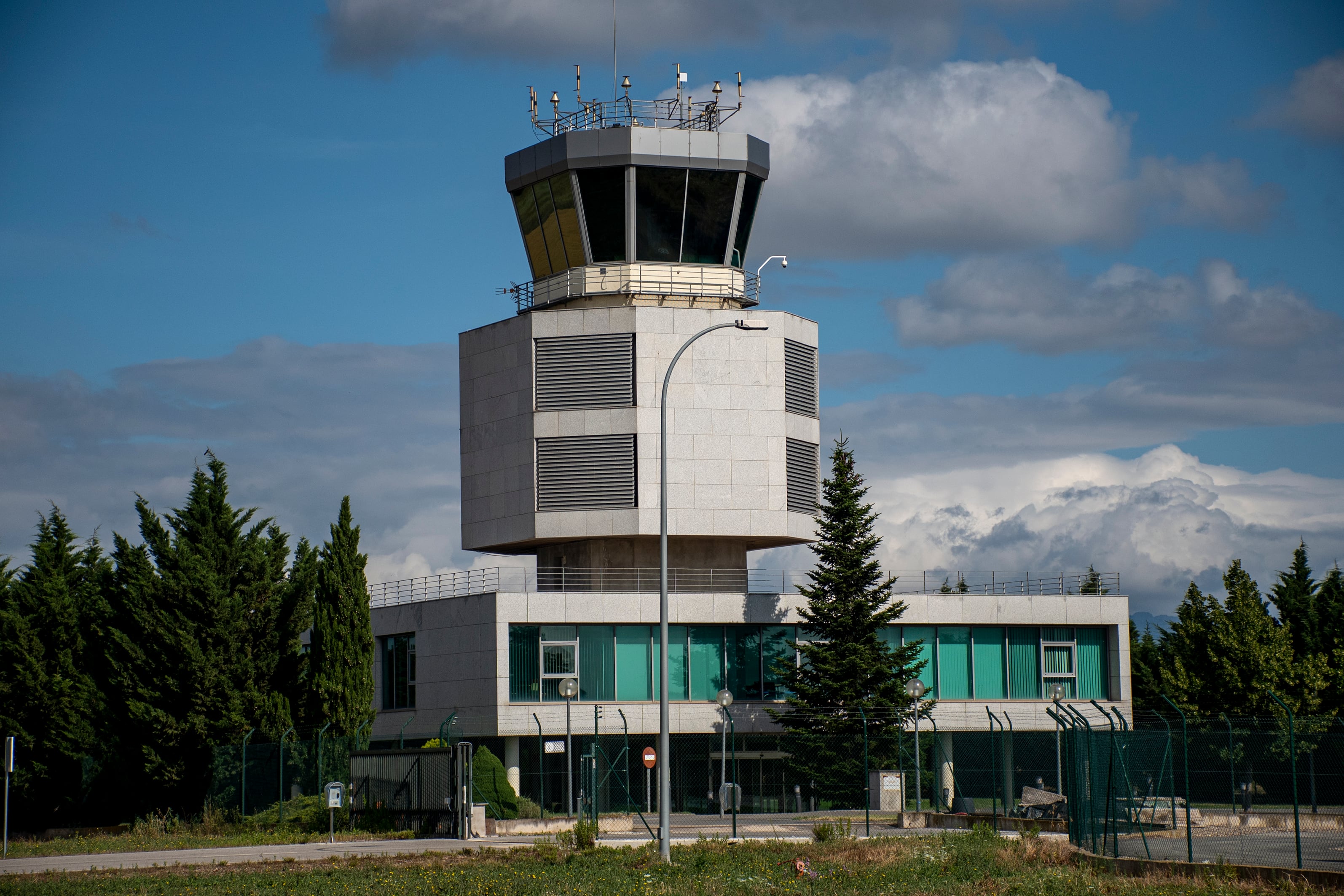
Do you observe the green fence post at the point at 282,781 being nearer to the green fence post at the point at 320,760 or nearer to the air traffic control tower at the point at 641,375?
the green fence post at the point at 320,760

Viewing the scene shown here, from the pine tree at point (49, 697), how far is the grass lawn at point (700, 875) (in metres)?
25.1

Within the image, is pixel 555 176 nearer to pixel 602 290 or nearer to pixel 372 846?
pixel 602 290

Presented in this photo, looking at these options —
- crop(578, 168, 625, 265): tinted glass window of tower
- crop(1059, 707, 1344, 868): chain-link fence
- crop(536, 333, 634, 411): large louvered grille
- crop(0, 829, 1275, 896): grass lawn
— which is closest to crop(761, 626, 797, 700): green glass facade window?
crop(536, 333, 634, 411): large louvered grille

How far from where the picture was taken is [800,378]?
53312 millimetres

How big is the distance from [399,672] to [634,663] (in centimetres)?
911

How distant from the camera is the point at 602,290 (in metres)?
52.0

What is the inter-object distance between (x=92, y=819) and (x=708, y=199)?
29290 mm

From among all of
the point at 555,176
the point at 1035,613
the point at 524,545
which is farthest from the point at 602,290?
the point at 1035,613

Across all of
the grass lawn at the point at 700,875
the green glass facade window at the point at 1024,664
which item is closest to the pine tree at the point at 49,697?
the grass lawn at the point at 700,875

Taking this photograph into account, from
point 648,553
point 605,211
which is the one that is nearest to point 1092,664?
point 648,553

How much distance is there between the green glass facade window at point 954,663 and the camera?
52500 mm

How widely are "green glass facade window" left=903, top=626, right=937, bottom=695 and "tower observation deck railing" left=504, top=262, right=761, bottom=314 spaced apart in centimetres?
1250

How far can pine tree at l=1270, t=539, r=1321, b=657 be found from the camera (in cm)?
6334

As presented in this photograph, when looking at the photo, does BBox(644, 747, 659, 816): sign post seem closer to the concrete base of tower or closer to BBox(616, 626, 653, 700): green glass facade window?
BBox(616, 626, 653, 700): green glass facade window
